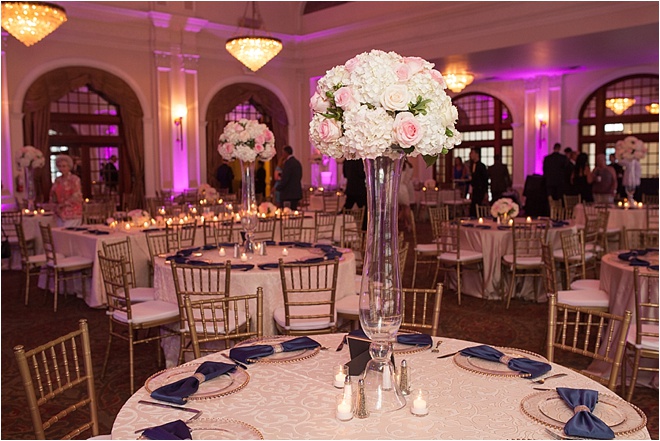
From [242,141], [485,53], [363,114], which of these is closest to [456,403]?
[363,114]

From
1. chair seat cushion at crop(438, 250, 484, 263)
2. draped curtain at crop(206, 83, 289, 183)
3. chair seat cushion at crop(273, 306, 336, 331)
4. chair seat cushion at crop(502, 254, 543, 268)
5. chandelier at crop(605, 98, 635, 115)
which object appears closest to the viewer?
chair seat cushion at crop(273, 306, 336, 331)

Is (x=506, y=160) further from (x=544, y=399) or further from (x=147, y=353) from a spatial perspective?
(x=544, y=399)

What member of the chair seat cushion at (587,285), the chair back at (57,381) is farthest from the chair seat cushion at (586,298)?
the chair back at (57,381)

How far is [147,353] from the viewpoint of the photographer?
5.27 m

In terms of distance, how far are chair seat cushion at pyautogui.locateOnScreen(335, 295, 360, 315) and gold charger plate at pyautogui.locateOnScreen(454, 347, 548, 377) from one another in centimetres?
196

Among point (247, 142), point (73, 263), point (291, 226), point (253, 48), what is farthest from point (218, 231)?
point (253, 48)

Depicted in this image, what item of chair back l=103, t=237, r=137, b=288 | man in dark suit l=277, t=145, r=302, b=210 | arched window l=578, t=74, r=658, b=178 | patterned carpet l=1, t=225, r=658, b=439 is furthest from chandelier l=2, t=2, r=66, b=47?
arched window l=578, t=74, r=658, b=178

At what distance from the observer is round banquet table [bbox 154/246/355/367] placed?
4504 millimetres

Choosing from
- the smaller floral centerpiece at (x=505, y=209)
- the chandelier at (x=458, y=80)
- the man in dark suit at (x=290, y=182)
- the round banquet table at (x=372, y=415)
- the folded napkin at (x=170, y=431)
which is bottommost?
the round banquet table at (x=372, y=415)

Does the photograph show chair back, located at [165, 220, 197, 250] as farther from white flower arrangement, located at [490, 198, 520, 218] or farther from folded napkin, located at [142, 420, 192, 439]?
folded napkin, located at [142, 420, 192, 439]

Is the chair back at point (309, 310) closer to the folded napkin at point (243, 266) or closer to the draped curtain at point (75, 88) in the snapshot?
the folded napkin at point (243, 266)

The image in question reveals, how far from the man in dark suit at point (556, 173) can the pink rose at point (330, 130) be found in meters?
10.6

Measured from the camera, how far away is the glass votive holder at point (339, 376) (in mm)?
2248

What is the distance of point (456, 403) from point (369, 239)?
618 mm
